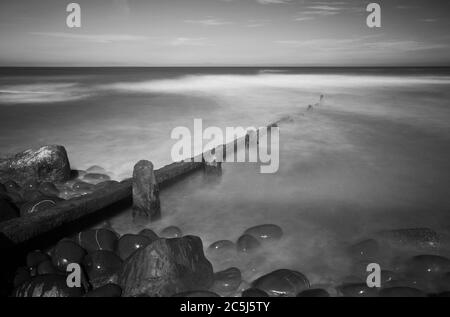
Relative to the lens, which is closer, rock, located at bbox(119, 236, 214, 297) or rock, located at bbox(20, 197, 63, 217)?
rock, located at bbox(119, 236, 214, 297)

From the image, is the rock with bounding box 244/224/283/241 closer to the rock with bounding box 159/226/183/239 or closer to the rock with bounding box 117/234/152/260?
the rock with bounding box 159/226/183/239

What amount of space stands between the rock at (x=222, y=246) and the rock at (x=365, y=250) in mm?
1620

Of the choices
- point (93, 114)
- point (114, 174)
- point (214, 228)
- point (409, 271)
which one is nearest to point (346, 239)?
point (409, 271)

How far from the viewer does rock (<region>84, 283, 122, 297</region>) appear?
3.25 meters

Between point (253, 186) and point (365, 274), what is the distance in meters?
3.30

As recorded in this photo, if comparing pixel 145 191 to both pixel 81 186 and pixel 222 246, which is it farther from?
pixel 81 186

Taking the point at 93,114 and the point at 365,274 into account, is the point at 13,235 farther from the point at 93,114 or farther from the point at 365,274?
the point at 93,114

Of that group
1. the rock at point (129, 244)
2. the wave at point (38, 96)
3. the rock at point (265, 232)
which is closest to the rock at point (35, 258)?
the rock at point (129, 244)

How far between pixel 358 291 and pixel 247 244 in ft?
4.89

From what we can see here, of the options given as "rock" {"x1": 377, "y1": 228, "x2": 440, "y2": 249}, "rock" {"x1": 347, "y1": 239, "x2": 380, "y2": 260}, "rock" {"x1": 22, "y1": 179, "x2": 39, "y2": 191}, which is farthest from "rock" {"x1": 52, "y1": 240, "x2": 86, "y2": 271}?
"rock" {"x1": 377, "y1": 228, "x2": 440, "y2": 249}

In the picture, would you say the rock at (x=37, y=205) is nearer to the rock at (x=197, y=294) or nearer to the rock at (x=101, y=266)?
the rock at (x=101, y=266)

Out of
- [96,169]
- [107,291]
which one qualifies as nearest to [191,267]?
[107,291]

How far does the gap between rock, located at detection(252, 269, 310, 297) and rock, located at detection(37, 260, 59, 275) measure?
2244 millimetres

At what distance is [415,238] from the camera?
4.62m
